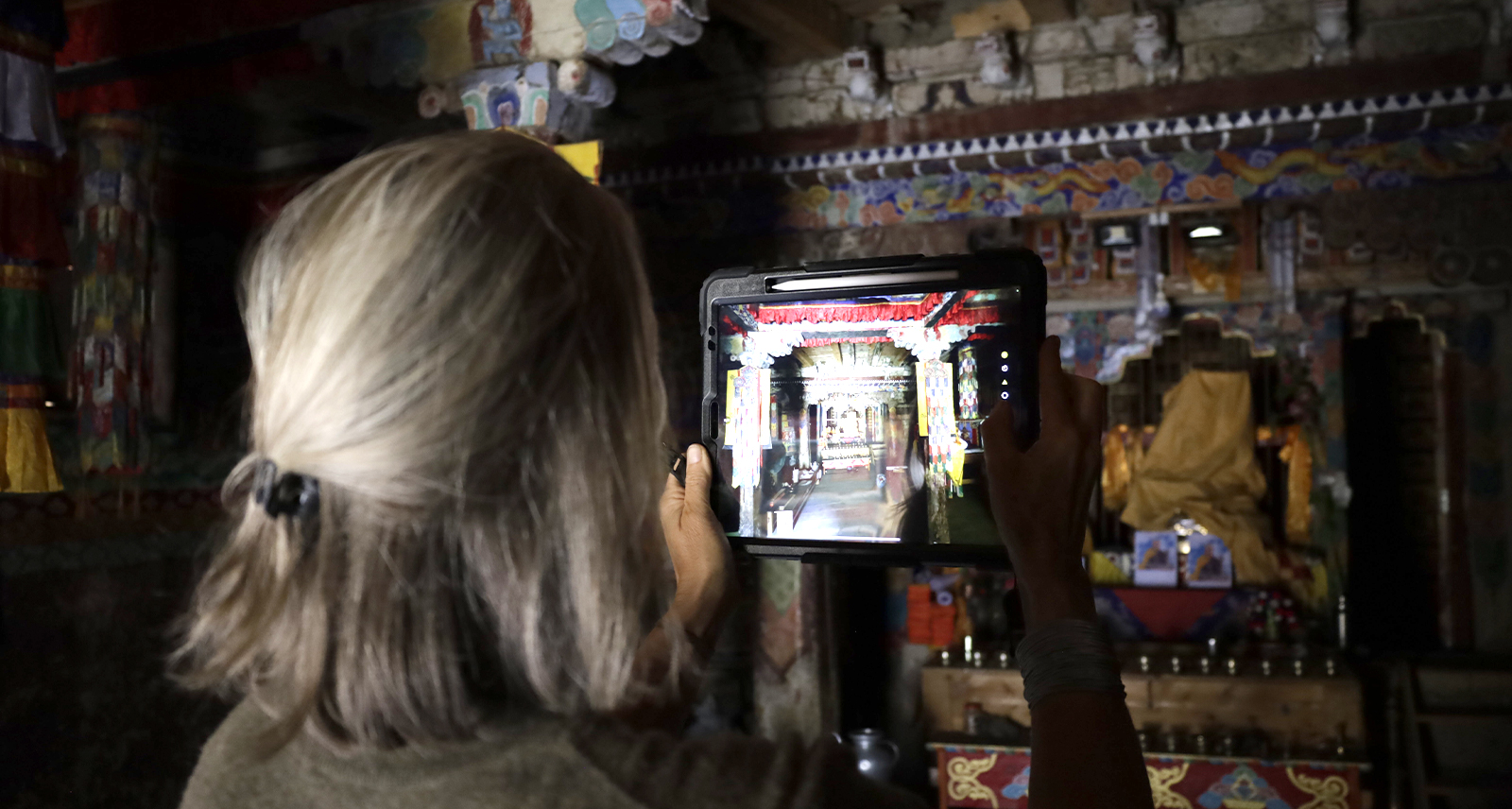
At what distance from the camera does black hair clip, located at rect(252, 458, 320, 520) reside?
0.67 m

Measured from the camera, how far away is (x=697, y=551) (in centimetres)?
120

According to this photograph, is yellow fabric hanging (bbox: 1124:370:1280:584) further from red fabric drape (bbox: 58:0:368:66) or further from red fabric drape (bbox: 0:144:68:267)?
red fabric drape (bbox: 0:144:68:267)

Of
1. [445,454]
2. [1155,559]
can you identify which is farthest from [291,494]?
[1155,559]

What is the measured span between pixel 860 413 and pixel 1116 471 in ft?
15.0

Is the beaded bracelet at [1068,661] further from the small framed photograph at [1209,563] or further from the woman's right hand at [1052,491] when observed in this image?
the small framed photograph at [1209,563]

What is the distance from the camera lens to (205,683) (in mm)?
778

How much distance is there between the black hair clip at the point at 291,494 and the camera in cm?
67

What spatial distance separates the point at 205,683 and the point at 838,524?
674mm

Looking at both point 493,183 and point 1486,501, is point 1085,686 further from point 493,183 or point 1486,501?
point 1486,501

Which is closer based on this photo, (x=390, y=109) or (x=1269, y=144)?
(x=1269, y=144)

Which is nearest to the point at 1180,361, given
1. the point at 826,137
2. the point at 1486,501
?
the point at 1486,501

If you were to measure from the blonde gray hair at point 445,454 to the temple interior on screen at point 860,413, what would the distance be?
47 centimetres

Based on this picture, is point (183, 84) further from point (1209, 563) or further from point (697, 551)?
point (1209, 563)

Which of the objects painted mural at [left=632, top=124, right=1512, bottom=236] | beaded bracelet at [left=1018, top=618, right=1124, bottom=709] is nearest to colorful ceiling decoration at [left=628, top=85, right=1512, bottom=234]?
painted mural at [left=632, top=124, right=1512, bottom=236]
